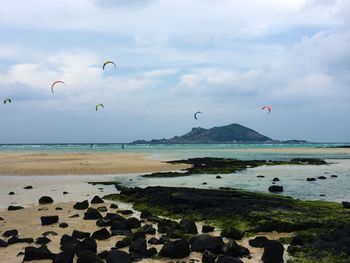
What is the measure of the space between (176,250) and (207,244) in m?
1.22

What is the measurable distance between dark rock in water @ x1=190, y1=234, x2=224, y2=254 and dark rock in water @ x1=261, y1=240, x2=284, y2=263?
167 cm

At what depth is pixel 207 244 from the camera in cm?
1445

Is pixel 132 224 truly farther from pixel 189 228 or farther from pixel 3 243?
pixel 3 243

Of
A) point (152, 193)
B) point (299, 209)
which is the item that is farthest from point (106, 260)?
point (152, 193)

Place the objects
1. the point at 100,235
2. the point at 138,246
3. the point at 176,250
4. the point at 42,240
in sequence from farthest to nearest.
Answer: the point at 100,235, the point at 42,240, the point at 138,246, the point at 176,250

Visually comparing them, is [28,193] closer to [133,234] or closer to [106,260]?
[133,234]

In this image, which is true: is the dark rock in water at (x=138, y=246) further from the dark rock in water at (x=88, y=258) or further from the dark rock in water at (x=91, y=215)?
the dark rock in water at (x=91, y=215)

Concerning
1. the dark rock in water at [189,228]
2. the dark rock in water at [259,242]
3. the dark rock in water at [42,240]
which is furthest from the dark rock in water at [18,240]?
the dark rock in water at [259,242]

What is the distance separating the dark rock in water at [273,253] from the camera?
512 inches

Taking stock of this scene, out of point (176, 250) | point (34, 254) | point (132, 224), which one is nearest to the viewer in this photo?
point (34, 254)

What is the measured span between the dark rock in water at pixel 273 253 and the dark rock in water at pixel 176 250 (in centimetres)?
254

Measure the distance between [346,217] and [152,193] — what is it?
1280 centimetres

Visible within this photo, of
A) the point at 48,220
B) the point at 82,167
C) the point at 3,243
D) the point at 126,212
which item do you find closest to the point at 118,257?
the point at 3,243

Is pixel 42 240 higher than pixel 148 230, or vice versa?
pixel 148 230
